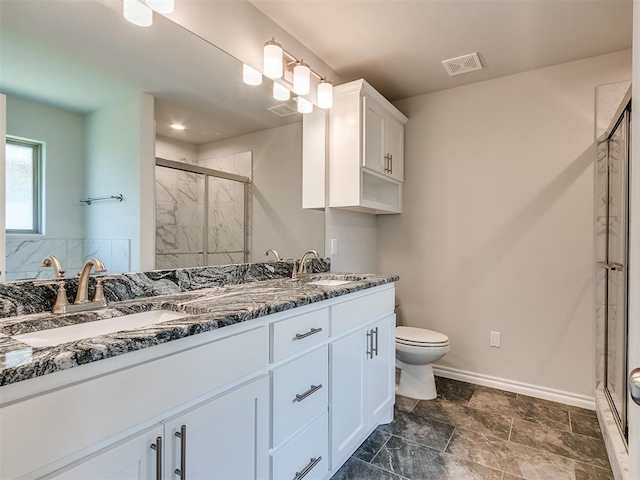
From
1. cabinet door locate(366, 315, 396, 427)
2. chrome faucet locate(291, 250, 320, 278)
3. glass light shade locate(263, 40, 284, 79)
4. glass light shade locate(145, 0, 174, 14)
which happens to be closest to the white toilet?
cabinet door locate(366, 315, 396, 427)

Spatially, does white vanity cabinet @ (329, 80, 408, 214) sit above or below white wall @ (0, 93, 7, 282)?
above

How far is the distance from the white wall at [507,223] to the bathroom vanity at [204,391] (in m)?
1.29

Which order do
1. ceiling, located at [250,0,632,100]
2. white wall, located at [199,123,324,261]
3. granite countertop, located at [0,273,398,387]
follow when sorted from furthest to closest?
white wall, located at [199,123,324,261], ceiling, located at [250,0,632,100], granite countertop, located at [0,273,398,387]

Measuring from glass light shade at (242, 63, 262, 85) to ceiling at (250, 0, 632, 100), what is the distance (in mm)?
338

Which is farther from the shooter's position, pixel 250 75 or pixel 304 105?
pixel 304 105

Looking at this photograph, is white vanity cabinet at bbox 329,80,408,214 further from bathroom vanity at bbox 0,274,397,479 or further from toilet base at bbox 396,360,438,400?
toilet base at bbox 396,360,438,400

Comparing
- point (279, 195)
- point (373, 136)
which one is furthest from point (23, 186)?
point (373, 136)

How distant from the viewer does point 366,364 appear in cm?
184

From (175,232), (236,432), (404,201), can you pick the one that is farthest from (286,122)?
(236,432)

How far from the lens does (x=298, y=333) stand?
4.47 ft

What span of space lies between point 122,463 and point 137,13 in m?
1.55

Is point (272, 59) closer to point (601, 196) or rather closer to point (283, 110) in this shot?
point (283, 110)

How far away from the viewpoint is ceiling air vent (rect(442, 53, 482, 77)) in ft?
7.79

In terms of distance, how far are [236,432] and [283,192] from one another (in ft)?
4.80
